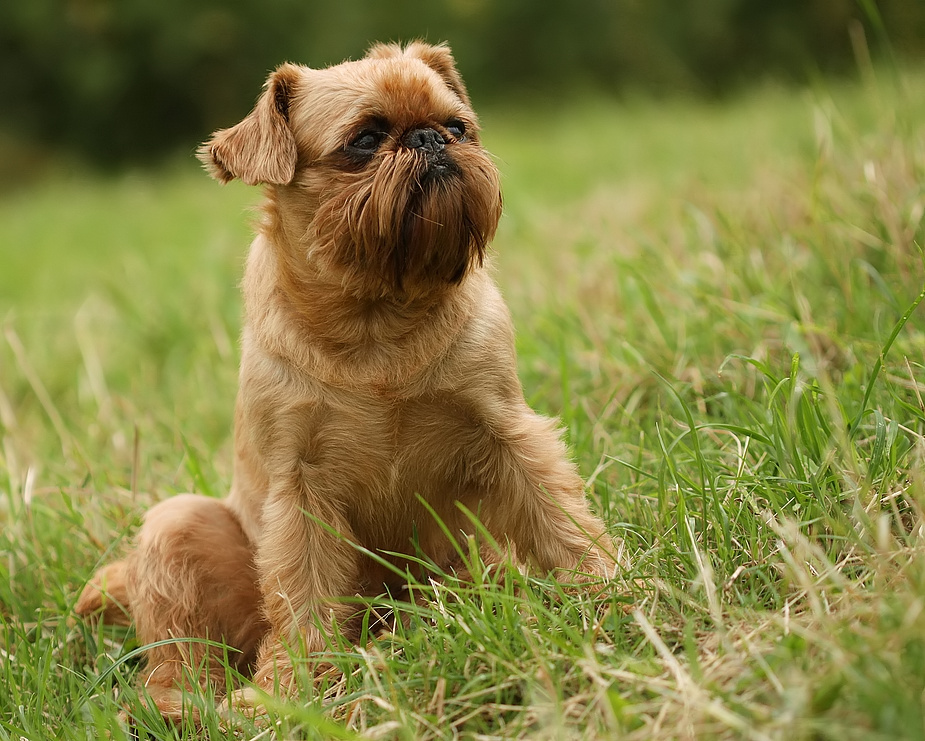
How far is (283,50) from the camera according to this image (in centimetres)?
1978

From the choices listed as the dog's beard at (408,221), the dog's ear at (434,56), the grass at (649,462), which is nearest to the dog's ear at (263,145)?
the dog's beard at (408,221)

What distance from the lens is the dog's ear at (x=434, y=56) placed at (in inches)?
129

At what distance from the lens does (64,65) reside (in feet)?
64.8

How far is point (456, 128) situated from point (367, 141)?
0.96 feet

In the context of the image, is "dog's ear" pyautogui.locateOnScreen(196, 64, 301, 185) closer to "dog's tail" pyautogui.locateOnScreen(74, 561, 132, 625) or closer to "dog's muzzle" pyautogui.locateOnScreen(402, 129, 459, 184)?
"dog's muzzle" pyautogui.locateOnScreen(402, 129, 459, 184)

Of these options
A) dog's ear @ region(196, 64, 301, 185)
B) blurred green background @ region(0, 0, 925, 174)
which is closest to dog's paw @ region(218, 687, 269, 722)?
dog's ear @ region(196, 64, 301, 185)

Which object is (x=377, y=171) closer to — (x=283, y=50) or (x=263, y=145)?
(x=263, y=145)

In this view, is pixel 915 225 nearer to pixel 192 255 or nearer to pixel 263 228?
pixel 263 228

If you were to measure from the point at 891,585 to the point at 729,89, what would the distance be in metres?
15.0

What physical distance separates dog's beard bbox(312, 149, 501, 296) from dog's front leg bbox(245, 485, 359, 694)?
27.0 inches

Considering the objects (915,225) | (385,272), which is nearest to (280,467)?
(385,272)

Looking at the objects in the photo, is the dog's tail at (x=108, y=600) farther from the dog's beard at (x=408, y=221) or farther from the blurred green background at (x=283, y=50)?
the blurred green background at (x=283, y=50)

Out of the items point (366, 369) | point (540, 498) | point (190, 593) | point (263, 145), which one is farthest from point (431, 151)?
point (190, 593)

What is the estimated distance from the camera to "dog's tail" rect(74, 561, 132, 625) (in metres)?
3.44
